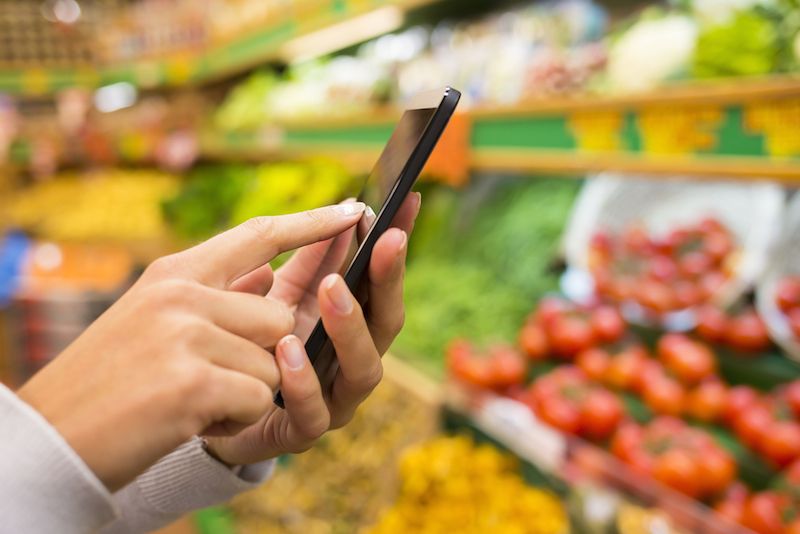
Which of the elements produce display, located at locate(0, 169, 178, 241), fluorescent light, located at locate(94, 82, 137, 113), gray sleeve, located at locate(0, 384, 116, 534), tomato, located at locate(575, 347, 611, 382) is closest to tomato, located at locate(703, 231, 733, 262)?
tomato, located at locate(575, 347, 611, 382)

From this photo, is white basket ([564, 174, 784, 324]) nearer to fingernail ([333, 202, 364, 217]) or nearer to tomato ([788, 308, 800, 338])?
tomato ([788, 308, 800, 338])

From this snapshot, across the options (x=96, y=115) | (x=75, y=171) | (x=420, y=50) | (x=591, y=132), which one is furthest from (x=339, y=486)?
(x=75, y=171)

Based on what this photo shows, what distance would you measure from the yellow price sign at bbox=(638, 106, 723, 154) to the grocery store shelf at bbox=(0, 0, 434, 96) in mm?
948

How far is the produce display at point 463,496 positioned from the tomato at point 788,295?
827mm

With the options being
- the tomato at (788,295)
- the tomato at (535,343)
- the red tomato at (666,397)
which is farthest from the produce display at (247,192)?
the tomato at (788,295)

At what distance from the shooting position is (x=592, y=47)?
2086 mm

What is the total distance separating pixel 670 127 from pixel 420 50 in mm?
2143

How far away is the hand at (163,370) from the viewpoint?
516mm

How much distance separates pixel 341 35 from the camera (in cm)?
374

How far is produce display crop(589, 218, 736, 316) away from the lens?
7.12 ft

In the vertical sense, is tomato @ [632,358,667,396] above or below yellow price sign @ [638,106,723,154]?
below

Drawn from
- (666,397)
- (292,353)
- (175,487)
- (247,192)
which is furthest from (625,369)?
(247,192)

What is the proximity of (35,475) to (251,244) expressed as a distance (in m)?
0.25

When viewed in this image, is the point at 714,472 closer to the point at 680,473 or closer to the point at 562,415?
the point at 680,473
